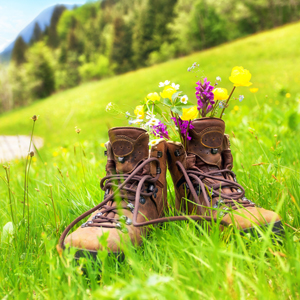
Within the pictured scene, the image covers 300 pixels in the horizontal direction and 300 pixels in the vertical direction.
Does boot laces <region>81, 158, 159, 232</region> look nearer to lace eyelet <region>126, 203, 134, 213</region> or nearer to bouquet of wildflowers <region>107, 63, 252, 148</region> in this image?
lace eyelet <region>126, 203, 134, 213</region>

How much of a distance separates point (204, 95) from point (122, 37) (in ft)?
133

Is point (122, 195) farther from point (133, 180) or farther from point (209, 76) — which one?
point (209, 76)

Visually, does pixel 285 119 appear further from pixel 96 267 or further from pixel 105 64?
pixel 105 64

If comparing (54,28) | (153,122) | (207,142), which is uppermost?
(54,28)

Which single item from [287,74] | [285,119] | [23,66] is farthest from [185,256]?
[23,66]

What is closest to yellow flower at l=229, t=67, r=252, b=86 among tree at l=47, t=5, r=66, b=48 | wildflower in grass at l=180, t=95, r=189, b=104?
wildflower in grass at l=180, t=95, r=189, b=104

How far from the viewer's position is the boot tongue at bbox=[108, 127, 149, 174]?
122 cm

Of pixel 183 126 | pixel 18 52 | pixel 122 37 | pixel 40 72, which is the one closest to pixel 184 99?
pixel 183 126

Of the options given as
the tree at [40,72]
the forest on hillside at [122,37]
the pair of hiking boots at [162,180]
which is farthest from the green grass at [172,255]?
the tree at [40,72]

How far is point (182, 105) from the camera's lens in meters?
1.22

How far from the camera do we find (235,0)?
98.4ft

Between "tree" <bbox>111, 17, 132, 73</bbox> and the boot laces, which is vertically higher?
"tree" <bbox>111, 17, 132, 73</bbox>

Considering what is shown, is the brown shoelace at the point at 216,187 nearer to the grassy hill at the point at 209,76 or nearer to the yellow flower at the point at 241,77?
the yellow flower at the point at 241,77

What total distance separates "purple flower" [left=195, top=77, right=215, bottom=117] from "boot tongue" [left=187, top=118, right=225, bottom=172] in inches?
5.0
